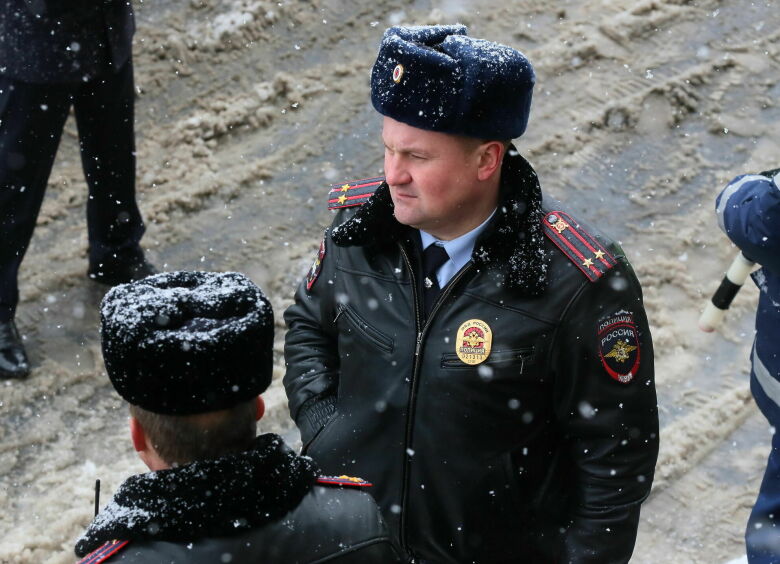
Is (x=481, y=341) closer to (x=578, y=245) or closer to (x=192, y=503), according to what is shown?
(x=578, y=245)

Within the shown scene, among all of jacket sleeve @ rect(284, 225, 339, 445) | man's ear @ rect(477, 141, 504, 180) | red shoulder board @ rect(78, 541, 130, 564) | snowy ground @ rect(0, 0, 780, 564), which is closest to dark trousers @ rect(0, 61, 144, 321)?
snowy ground @ rect(0, 0, 780, 564)

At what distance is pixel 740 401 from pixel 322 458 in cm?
234

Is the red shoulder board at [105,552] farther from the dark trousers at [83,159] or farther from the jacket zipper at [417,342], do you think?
the dark trousers at [83,159]

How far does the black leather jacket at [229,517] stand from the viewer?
1.71 metres

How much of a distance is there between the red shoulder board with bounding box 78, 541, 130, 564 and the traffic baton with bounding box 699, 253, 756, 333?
254cm

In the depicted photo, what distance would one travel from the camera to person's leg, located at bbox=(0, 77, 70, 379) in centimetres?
426

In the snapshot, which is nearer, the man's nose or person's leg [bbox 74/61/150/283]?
the man's nose

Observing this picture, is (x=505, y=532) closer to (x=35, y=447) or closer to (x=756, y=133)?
(x=35, y=447)

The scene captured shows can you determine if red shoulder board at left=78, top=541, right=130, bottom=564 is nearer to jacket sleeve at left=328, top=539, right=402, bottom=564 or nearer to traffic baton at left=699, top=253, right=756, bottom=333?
jacket sleeve at left=328, top=539, right=402, bottom=564

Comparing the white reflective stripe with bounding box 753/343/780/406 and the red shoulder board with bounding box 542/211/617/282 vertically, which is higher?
the red shoulder board with bounding box 542/211/617/282

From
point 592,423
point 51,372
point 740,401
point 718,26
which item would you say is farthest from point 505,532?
point 718,26

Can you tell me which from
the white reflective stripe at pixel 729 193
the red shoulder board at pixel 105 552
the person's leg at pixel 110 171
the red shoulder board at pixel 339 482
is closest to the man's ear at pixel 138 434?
the red shoulder board at pixel 105 552

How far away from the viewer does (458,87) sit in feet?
7.73

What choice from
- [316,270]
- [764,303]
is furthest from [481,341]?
[764,303]
